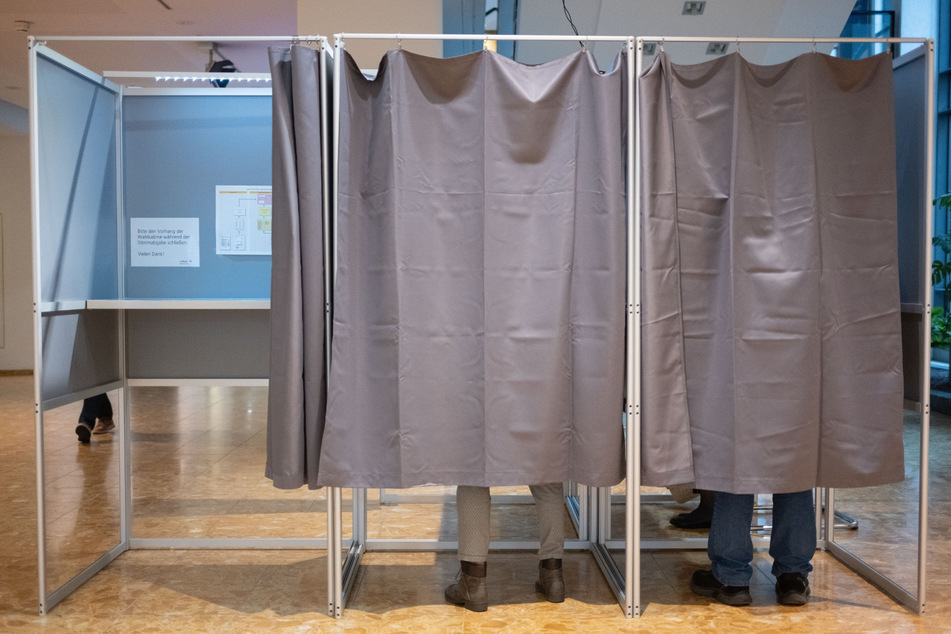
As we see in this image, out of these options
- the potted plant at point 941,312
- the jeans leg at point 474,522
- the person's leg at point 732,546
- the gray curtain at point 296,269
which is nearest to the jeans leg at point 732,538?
the person's leg at point 732,546

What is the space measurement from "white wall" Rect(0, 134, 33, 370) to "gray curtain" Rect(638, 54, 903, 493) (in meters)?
8.73

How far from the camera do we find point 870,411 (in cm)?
247

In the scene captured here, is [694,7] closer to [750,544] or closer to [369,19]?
[369,19]

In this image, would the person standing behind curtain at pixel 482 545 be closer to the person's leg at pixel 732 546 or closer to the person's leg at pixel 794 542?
the person's leg at pixel 732 546

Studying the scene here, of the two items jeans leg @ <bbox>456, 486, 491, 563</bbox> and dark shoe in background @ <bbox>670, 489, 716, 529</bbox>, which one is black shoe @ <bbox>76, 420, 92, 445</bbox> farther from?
dark shoe in background @ <bbox>670, 489, 716, 529</bbox>

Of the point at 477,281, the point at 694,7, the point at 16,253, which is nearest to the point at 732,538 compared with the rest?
the point at 477,281

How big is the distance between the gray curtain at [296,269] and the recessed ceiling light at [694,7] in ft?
10.4

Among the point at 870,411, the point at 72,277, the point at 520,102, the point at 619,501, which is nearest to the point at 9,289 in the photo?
the point at 72,277

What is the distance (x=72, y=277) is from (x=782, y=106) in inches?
96.5

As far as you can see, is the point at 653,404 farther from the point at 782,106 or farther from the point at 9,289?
the point at 9,289

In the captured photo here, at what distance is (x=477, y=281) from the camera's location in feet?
7.99

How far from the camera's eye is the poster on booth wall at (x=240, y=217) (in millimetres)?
3064

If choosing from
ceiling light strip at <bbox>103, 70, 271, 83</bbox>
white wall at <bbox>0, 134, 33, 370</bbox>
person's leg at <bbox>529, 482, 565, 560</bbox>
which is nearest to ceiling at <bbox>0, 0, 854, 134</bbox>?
ceiling light strip at <bbox>103, 70, 271, 83</bbox>

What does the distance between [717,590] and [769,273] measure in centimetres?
109
